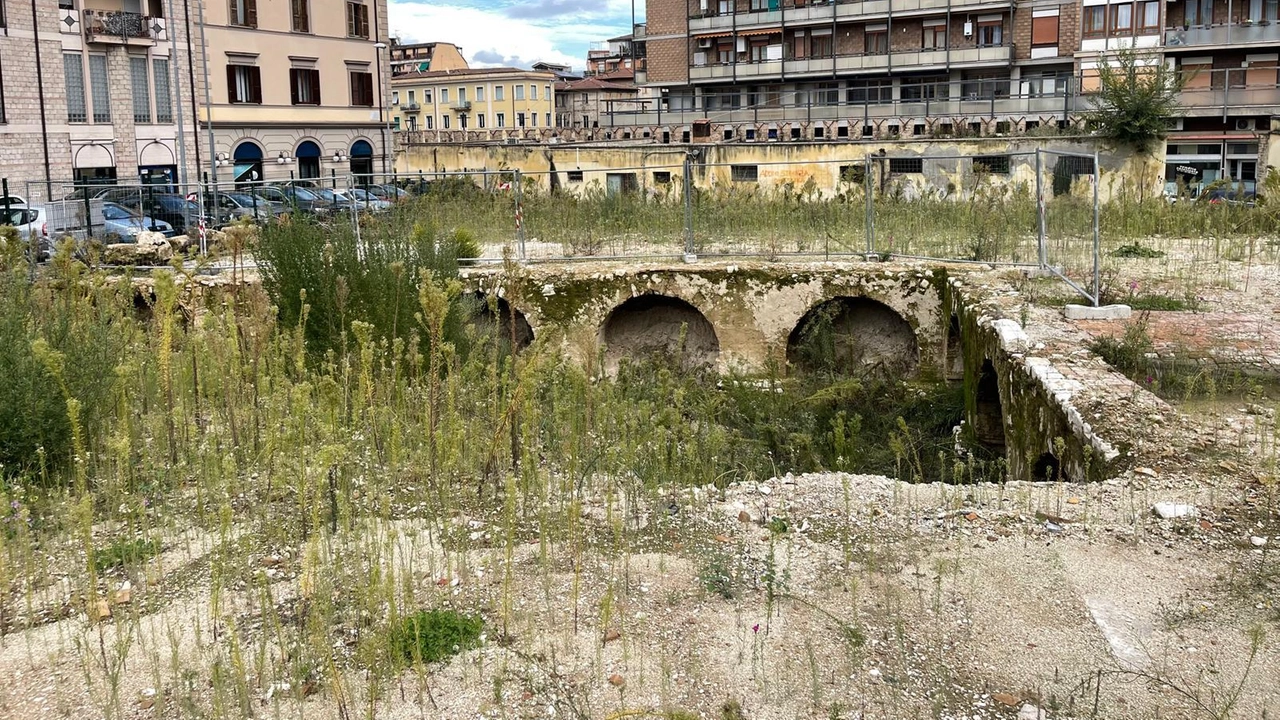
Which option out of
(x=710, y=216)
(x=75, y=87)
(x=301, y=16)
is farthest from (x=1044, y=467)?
(x=301, y=16)

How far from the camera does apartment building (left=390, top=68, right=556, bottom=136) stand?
9669 centimetres

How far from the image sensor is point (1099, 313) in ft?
38.8

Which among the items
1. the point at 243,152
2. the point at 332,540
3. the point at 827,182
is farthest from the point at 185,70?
the point at 332,540

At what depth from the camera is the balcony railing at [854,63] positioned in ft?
171

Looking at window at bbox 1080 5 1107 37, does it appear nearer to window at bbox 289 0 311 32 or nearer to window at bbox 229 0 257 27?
window at bbox 289 0 311 32

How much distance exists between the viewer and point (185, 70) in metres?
45.0

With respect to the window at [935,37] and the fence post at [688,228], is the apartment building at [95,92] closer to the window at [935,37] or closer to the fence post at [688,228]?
the fence post at [688,228]

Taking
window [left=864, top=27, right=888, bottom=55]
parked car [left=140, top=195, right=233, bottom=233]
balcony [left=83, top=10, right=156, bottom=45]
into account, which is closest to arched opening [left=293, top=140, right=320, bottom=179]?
balcony [left=83, top=10, right=156, bottom=45]

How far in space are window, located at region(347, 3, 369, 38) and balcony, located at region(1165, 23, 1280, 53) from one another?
34.3 m

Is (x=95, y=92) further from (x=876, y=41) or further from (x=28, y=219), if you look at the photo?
(x=876, y=41)

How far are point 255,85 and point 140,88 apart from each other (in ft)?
17.1

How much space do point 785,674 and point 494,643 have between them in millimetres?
1307

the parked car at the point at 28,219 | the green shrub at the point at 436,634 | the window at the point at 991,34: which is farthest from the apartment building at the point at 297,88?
the green shrub at the point at 436,634

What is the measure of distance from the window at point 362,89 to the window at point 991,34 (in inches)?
1082
